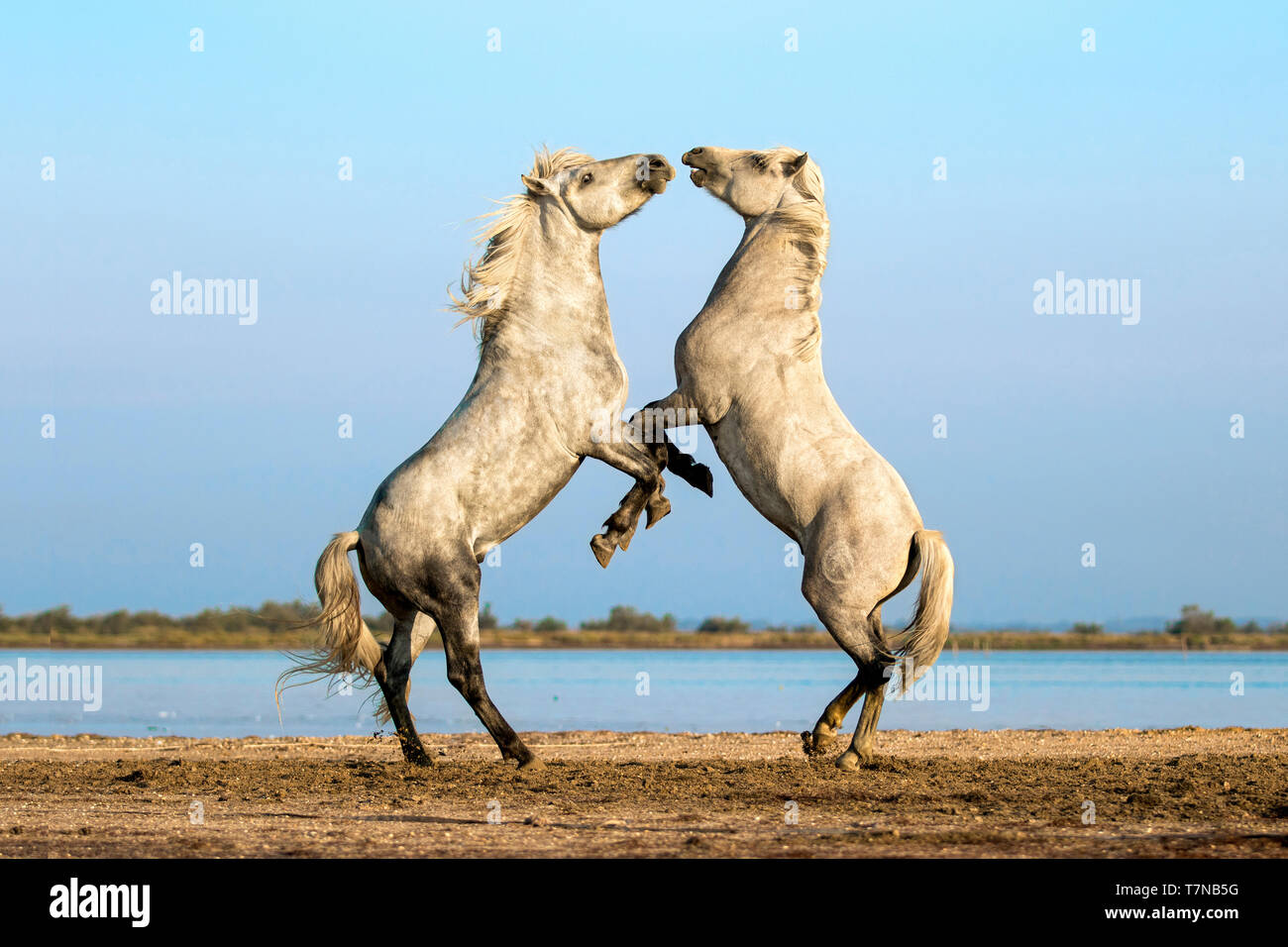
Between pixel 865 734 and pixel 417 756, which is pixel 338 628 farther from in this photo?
pixel 865 734

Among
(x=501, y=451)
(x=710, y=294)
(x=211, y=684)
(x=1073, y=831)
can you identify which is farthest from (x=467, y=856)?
(x=211, y=684)

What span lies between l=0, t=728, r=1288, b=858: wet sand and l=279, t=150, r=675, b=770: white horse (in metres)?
0.86

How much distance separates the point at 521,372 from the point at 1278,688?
19.7m

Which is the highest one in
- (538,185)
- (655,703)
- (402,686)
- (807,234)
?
(538,185)

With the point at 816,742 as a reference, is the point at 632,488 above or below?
above

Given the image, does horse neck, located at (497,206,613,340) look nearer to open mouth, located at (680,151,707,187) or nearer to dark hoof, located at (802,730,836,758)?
open mouth, located at (680,151,707,187)

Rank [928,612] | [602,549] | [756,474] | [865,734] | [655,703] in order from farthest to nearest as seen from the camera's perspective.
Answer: [655,703], [602,549], [756,474], [865,734], [928,612]

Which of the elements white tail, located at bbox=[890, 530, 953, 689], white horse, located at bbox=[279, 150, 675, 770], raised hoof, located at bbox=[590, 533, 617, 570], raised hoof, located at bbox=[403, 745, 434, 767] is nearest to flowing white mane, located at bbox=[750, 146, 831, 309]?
white horse, located at bbox=[279, 150, 675, 770]

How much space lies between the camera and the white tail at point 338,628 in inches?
323

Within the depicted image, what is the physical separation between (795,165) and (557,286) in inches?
69.3

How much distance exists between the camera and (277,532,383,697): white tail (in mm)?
8195

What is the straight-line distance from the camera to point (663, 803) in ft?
22.2

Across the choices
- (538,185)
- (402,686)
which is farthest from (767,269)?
(402,686)
